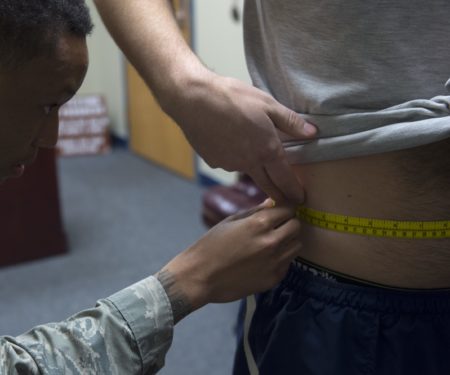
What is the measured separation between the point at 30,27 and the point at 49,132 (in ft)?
0.55

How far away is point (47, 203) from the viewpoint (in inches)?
113

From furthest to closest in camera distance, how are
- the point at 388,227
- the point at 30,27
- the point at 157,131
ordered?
the point at 157,131 < the point at 388,227 < the point at 30,27

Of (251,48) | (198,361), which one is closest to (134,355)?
(251,48)

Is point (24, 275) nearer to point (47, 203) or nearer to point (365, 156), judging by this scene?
point (47, 203)

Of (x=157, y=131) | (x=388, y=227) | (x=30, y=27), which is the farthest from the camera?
(x=157, y=131)

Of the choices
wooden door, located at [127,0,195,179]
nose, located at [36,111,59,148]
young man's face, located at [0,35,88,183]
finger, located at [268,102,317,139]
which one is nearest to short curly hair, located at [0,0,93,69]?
young man's face, located at [0,35,88,183]

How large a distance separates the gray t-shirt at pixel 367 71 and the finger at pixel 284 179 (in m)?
0.04

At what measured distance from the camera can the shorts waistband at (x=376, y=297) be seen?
723mm

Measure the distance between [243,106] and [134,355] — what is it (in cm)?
37

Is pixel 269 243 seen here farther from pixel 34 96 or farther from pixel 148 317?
pixel 34 96

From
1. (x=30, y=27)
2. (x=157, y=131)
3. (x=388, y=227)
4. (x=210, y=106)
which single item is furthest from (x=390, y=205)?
(x=157, y=131)

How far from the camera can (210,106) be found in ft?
2.24

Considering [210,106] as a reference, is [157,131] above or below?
below

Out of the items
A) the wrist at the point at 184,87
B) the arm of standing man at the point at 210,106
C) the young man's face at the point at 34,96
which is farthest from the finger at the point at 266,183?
→ the young man's face at the point at 34,96
